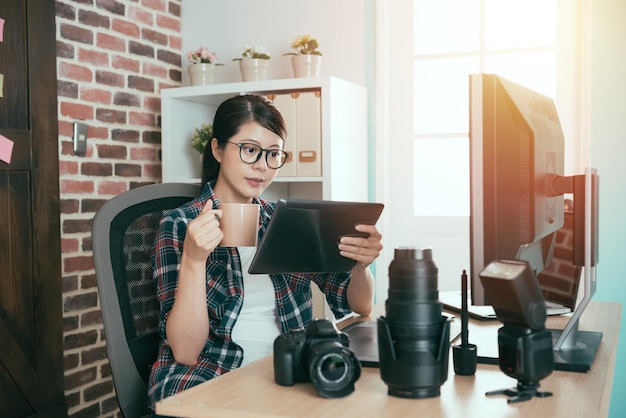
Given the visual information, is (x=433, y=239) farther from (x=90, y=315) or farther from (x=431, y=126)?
(x=90, y=315)

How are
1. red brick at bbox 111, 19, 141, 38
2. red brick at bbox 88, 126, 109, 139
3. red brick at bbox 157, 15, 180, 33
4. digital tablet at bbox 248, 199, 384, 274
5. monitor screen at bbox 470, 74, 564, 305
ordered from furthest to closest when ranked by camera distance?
1. red brick at bbox 157, 15, 180, 33
2. red brick at bbox 111, 19, 141, 38
3. red brick at bbox 88, 126, 109, 139
4. digital tablet at bbox 248, 199, 384, 274
5. monitor screen at bbox 470, 74, 564, 305

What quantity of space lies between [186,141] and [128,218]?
5.86 feet

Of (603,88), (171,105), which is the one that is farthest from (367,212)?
(171,105)

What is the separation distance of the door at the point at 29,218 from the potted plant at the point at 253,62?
84 centimetres

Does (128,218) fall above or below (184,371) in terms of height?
above

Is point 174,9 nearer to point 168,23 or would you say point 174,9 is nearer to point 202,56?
point 168,23

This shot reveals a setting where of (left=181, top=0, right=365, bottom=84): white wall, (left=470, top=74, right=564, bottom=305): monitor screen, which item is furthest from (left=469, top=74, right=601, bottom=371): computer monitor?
(left=181, top=0, right=365, bottom=84): white wall

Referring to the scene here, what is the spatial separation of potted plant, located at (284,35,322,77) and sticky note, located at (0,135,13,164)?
4.04 feet

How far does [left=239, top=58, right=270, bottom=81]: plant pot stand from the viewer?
3254mm

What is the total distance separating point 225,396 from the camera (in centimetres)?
115

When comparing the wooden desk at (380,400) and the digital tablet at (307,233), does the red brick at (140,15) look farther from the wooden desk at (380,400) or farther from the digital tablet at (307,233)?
the wooden desk at (380,400)

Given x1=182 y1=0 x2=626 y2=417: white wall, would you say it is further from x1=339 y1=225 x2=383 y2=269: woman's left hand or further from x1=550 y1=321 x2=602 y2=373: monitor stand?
x1=339 y1=225 x2=383 y2=269: woman's left hand

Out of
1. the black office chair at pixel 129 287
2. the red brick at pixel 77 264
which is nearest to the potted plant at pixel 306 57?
the red brick at pixel 77 264

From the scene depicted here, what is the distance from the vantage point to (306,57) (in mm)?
3135
